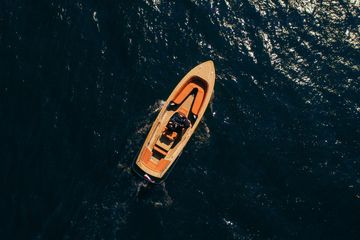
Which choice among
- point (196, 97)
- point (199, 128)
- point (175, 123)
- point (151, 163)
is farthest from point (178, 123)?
point (151, 163)

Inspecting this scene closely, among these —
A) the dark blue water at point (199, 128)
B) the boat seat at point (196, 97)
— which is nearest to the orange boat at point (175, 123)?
the boat seat at point (196, 97)

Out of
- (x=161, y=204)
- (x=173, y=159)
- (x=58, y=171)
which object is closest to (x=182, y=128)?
(x=173, y=159)

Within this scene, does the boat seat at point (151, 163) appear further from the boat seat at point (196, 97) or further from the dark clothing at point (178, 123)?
the boat seat at point (196, 97)

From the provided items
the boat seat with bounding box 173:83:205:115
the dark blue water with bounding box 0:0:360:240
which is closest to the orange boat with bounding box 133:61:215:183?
the boat seat with bounding box 173:83:205:115

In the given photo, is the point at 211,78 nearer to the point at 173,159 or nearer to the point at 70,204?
the point at 173,159

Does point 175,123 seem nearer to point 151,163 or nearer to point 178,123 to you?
point 178,123

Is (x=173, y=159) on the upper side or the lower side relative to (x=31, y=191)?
upper

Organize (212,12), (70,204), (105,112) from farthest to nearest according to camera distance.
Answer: (212,12) < (105,112) < (70,204)
